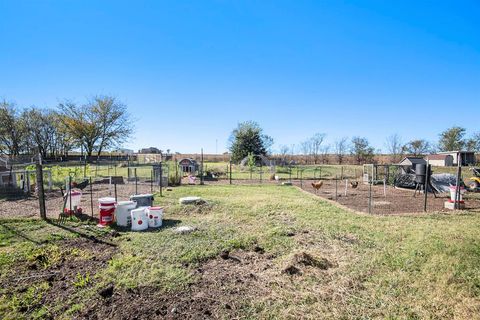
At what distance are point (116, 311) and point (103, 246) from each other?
2627 mm

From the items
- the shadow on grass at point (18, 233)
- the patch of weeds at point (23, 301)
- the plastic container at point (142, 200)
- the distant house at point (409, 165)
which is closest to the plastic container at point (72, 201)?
the shadow on grass at point (18, 233)

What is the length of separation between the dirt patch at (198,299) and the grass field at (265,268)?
0.07 feet

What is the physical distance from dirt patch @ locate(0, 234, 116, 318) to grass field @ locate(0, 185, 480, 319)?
18 mm

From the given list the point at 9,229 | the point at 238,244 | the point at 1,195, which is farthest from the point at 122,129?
the point at 238,244

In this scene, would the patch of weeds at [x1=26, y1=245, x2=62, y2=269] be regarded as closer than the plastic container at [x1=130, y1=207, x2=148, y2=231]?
Yes

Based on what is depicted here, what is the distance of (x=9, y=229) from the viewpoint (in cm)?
631

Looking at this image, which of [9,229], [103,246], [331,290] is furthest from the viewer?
[9,229]

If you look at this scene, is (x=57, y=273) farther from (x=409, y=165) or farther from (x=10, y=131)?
(x=10, y=131)

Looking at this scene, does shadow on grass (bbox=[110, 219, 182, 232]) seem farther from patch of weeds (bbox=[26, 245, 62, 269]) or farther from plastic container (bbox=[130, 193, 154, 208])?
patch of weeds (bbox=[26, 245, 62, 269])

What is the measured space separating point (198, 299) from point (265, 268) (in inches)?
54.0

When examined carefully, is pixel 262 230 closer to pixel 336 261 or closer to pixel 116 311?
pixel 336 261

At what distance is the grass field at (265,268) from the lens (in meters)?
3.22

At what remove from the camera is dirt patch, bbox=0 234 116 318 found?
3363 mm

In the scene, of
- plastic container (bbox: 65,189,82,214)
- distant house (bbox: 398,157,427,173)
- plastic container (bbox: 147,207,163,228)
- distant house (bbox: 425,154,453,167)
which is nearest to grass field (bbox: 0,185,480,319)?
plastic container (bbox: 147,207,163,228)
